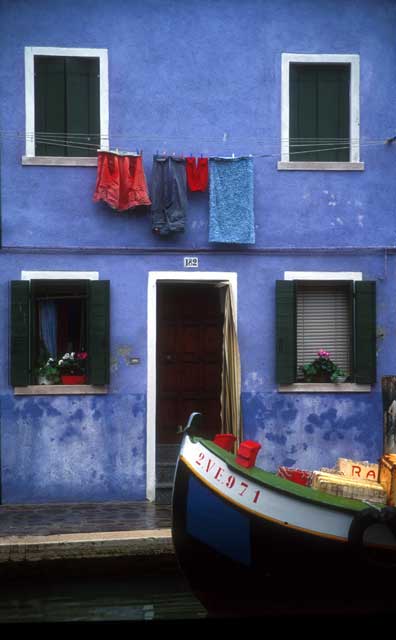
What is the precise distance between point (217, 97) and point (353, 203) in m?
2.11

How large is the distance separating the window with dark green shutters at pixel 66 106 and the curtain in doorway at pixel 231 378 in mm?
2549

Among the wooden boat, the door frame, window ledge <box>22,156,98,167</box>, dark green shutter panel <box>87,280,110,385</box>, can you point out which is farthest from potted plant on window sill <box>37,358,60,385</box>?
the wooden boat

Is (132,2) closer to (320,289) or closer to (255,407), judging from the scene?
(320,289)

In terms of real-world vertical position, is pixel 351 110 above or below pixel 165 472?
above

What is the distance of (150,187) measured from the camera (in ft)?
36.8

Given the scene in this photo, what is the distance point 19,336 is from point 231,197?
3.01 metres

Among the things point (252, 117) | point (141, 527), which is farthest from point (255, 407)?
point (252, 117)

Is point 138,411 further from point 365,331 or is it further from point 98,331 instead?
Answer: point 365,331

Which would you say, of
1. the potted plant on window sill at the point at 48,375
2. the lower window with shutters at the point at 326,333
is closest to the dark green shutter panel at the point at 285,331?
the lower window with shutters at the point at 326,333

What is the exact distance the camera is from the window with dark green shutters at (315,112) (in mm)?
11516

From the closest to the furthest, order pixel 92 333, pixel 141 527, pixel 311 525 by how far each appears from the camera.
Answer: pixel 311 525 → pixel 141 527 → pixel 92 333

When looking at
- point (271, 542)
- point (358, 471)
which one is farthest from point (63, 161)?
point (271, 542)

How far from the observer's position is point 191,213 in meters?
11.4

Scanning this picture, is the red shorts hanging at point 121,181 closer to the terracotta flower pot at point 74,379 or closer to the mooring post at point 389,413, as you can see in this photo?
the terracotta flower pot at point 74,379
